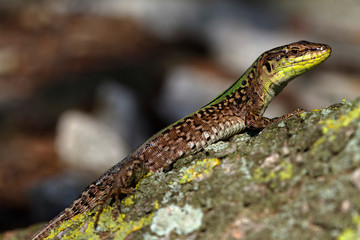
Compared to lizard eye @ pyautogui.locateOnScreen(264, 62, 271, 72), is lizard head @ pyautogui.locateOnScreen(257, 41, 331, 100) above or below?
below

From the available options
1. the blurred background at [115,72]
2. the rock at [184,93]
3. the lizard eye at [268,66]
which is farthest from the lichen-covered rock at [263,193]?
the rock at [184,93]

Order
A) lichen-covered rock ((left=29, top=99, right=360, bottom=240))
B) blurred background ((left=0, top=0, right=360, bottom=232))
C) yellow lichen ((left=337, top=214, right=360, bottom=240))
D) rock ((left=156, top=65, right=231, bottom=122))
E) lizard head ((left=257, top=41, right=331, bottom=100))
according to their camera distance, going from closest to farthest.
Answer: yellow lichen ((left=337, top=214, right=360, bottom=240))
lichen-covered rock ((left=29, top=99, right=360, bottom=240))
lizard head ((left=257, top=41, right=331, bottom=100))
blurred background ((left=0, top=0, right=360, bottom=232))
rock ((left=156, top=65, right=231, bottom=122))

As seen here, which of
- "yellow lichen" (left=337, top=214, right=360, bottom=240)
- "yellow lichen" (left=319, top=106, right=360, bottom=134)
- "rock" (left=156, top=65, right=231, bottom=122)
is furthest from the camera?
"rock" (left=156, top=65, right=231, bottom=122)

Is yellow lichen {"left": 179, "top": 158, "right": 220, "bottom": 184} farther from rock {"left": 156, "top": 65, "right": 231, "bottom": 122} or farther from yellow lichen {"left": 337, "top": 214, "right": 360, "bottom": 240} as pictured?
rock {"left": 156, "top": 65, "right": 231, "bottom": 122}

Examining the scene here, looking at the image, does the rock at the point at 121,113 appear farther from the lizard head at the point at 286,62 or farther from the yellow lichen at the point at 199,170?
the yellow lichen at the point at 199,170

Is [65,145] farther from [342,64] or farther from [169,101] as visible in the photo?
[342,64]

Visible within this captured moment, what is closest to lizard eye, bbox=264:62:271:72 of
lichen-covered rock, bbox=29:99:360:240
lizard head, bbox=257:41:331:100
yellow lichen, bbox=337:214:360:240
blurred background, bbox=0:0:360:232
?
lizard head, bbox=257:41:331:100
